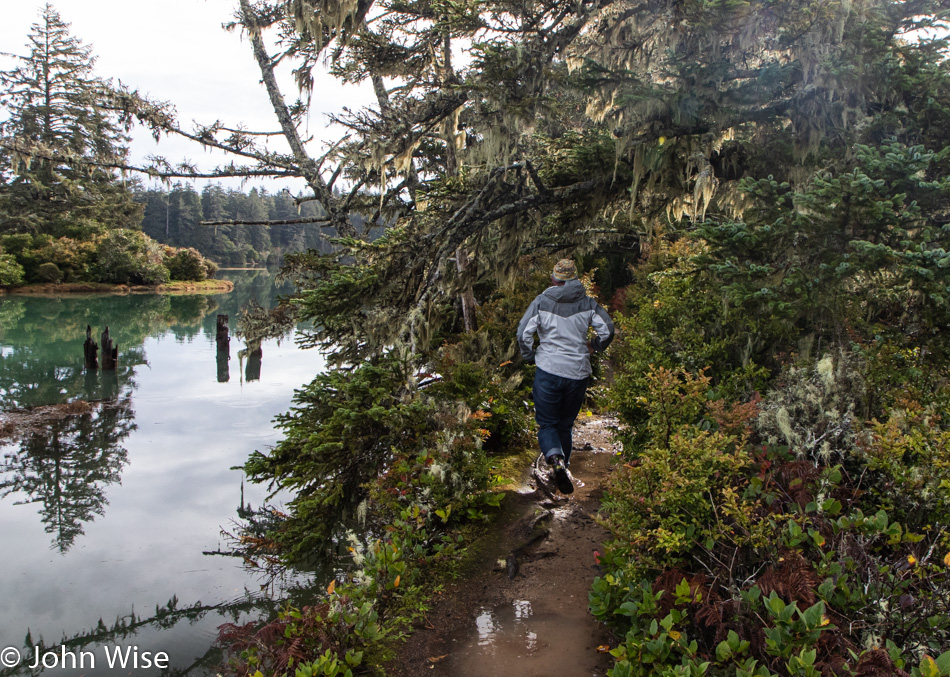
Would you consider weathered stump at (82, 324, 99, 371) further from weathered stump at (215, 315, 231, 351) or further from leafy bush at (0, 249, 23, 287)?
leafy bush at (0, 249, 23, 287)

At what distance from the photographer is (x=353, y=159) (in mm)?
7281

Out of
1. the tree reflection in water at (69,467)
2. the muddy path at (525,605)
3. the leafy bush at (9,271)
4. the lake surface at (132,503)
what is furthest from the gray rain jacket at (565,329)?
the leafy bush at (9,271)

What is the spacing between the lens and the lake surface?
19.2 ft

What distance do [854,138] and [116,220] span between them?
4386 centimetres

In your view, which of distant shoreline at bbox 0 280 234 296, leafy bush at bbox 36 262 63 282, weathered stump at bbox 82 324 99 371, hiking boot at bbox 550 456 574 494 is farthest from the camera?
leafy bush at bbox 36 262 63 282

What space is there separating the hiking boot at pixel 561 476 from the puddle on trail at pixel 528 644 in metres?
1.18

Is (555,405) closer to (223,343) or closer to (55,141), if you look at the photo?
(223,343)

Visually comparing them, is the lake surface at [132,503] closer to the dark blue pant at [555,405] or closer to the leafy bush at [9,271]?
the dark blue pant at [555,405]

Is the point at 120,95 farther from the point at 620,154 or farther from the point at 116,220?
the point at 116,220

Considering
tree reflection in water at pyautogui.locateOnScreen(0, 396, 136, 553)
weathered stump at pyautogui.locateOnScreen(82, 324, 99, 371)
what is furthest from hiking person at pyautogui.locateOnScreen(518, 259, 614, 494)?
weathered stump at pyautogui.locateOnScreen(82, 324, 99, 371)

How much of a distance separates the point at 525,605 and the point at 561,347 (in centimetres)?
189

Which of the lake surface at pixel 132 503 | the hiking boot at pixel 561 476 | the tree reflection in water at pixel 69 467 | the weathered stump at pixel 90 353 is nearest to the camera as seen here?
the hiking boot at pixel 561 476

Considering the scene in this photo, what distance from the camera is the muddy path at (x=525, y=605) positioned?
10.8 ft

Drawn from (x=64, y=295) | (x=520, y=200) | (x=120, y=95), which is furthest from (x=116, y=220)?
(x=520, y=200)
